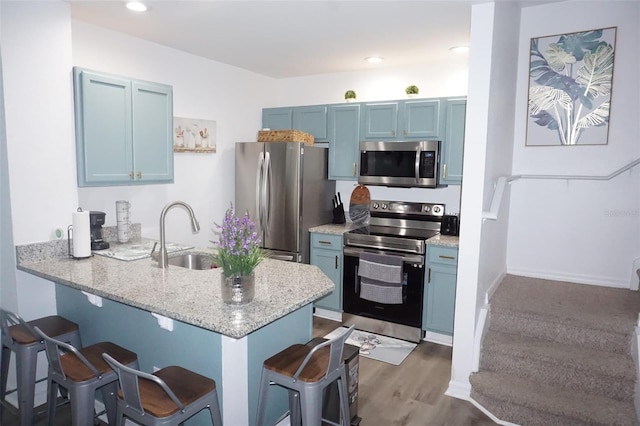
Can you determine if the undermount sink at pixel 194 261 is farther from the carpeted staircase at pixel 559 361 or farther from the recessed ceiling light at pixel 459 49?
the recessed ceiling light at pixel 459 49

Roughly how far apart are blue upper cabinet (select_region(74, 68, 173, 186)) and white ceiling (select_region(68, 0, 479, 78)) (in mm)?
523

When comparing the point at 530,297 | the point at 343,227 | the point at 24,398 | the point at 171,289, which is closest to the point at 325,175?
the point at 343,227

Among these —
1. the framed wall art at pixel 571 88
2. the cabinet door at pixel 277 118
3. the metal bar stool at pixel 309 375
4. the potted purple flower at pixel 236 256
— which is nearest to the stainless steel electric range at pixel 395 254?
the framed wall art at pixel 571 88

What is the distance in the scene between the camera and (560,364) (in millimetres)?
2666

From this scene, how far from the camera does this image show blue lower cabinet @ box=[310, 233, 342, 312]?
13.6ft

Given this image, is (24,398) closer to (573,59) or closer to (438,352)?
(438,352)

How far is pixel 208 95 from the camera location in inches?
168

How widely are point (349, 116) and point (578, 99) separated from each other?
203 centimetres

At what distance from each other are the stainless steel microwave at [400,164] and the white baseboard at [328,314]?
1.37 meters

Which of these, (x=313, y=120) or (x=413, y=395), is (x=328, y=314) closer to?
(x=413, y=395)

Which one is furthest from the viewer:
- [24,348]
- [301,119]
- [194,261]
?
[301,119]

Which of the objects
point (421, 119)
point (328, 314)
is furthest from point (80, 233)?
point (421, 119)

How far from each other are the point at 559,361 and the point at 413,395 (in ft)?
3.17

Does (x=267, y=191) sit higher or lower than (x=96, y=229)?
higher
